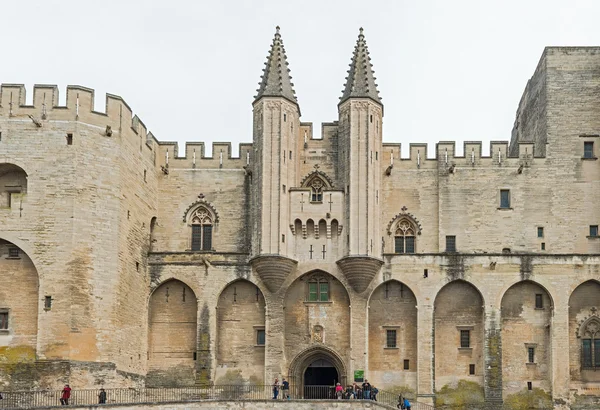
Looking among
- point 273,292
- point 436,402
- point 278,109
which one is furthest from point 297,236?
point 436,402

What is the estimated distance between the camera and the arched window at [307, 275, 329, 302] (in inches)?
2087

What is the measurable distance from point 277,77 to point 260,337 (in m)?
12.4

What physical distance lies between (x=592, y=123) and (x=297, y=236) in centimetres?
1579

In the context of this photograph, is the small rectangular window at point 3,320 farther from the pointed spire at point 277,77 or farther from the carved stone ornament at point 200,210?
the pointed spire at point 277,77

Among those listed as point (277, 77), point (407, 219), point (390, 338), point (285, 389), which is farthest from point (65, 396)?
point (407, 219)

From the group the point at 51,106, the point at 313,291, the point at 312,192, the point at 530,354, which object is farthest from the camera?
the point at 312,192

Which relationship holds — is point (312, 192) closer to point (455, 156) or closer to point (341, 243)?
point (341, 243)

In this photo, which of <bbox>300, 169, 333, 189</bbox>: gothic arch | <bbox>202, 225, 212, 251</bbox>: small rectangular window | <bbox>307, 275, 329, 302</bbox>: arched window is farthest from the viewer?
<bbox>300, 169, 333, 189</bbox>: gothic arch

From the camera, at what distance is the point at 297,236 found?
5266 cm

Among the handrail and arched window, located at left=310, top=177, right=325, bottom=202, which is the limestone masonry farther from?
the handrail

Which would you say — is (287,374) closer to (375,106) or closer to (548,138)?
(375,106)

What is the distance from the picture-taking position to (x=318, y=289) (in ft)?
174

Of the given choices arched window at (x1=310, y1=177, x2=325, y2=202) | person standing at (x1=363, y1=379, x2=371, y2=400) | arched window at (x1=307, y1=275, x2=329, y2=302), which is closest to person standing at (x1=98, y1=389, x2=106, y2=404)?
person standing at (x1=363, y1=379, x2=371, y2=400)

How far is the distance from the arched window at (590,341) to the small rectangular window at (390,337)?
28.8ft
